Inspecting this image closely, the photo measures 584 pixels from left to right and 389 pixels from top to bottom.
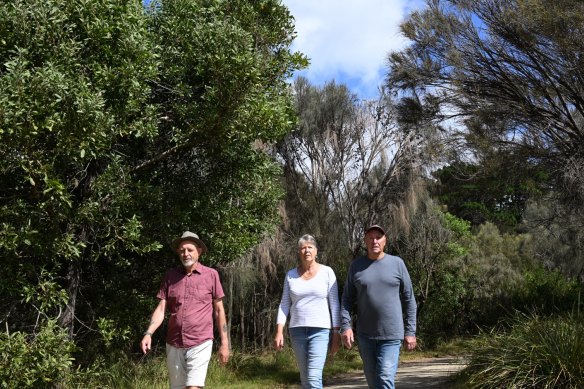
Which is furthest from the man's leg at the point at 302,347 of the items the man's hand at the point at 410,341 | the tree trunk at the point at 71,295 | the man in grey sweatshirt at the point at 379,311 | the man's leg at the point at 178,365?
the tree trunk at the point at 71,295

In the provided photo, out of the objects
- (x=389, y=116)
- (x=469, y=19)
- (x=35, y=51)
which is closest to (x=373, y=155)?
(x=389, y=116)

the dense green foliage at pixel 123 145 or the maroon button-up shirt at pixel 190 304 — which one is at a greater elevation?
the dense green foliage at pixel 123 145

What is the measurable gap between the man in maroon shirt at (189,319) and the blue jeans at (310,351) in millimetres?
644

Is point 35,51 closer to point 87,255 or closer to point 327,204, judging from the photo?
point 87,255

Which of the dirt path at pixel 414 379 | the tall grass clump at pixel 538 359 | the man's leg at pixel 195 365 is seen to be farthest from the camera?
the dirt path at pixel 414 379

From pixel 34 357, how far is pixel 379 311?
387 centimetres

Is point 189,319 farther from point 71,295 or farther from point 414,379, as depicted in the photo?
point 414,379

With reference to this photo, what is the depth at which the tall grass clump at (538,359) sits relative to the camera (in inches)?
280

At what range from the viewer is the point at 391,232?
1845cm

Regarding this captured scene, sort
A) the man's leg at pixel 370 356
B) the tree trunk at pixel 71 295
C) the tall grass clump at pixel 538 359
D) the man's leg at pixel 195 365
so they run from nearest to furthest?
the man's leg at pixel 195 365 < the man's leg at pixel 370 356 < the tall grass clump at pixel 538 359 < the tree trunk at pixel 71 295

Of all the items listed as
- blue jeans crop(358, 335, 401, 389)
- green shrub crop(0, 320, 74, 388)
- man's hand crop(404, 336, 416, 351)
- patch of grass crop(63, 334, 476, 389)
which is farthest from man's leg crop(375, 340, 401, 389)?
patch of grass crop(63, 334, 476, 389)

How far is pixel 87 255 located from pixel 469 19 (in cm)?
798

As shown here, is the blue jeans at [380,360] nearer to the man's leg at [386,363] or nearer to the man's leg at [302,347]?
the man's leg at [386,363]

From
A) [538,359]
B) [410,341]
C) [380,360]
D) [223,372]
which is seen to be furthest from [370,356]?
[223,372]
